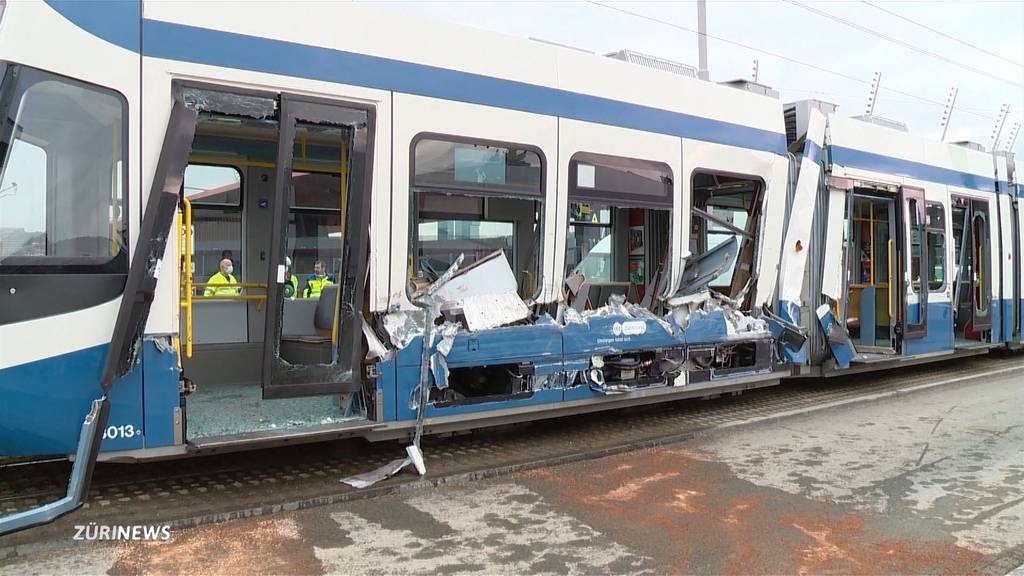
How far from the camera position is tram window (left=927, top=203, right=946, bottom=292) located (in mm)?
9641

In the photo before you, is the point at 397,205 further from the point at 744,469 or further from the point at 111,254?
the point at 744,469

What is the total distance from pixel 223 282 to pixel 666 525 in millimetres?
4640

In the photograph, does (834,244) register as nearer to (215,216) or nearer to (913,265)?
(913,265)

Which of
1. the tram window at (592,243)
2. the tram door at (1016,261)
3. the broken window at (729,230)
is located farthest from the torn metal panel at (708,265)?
the tram door at (1016,261)

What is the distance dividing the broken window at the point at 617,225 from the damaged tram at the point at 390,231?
29 millimetres

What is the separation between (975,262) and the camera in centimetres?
1089

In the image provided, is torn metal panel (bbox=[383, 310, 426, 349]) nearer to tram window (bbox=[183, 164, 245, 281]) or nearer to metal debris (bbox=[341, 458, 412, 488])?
metal debris (bbox=[341, 458, 412, 488])

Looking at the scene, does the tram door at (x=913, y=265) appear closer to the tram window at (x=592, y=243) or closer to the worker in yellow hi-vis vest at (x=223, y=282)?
the tram window at (x=592, y=243)

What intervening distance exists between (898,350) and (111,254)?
28.6 ft

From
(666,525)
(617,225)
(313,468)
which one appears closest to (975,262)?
(617,225)

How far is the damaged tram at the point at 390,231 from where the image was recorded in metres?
4.14

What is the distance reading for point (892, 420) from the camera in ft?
25.2

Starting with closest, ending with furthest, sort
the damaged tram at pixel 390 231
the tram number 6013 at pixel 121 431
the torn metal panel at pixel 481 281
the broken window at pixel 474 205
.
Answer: the damaged tram at pixel 390 231 < the tram number 6013 at pixel 121 431 < the broken window at pixel 474 205 < the torn metal panel at pixel 481 281

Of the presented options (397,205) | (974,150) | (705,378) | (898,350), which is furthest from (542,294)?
(974,150)
